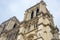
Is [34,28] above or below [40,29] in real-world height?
above

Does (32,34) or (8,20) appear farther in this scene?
(8,20)

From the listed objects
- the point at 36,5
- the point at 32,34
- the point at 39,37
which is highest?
the point at 36,5

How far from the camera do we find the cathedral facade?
23672 millimetres

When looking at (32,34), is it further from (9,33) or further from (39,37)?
(9,33)

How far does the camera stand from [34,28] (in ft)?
85.6

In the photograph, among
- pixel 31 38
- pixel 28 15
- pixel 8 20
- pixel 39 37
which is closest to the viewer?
pixel 39 37

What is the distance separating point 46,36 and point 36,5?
12869 mm

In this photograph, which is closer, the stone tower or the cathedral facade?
the stone tower

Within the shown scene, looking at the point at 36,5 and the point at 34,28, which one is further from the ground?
the point at 36,5

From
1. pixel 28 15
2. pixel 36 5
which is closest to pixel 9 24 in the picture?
pixel 28 15

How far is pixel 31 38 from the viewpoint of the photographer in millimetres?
24797

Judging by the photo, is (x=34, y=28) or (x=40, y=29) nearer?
(x=40, y=29)

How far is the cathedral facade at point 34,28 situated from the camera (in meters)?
23.7

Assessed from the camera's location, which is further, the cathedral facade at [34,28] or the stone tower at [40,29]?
the cathedral facade at [34,28]
